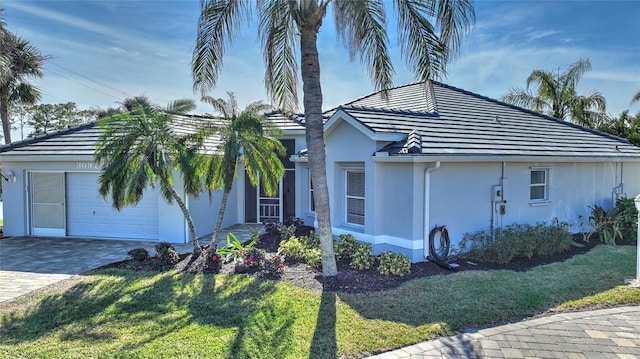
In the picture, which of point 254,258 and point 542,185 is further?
point 542,185

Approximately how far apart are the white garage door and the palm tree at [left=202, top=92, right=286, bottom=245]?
5.09 meters

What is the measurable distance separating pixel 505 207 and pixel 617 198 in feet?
24.7

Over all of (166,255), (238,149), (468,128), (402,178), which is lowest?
(166,255)

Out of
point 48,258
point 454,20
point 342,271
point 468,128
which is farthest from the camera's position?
point 468,128

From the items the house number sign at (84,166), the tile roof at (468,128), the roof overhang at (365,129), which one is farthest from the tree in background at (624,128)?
the house number sign at (84,166)

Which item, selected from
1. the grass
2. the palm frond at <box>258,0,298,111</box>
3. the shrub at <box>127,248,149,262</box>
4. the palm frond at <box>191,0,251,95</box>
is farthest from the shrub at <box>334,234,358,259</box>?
the palm frond at <box>191,0,251,95</box>

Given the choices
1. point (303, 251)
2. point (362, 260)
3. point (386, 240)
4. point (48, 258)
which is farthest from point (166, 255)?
point (386, 240)

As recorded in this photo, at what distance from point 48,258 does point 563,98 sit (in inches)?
1123

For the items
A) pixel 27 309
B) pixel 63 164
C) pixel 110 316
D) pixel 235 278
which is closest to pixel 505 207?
pixel 235 278

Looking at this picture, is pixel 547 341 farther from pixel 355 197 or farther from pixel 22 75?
pixel 22 75

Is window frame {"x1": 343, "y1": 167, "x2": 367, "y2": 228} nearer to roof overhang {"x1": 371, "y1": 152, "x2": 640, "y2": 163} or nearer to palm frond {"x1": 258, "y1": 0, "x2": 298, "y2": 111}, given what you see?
roof overhang {"x1": 371, "y1": 152, "x2": 640, "y2": 163}

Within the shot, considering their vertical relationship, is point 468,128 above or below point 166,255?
above

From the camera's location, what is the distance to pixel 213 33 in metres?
9.09

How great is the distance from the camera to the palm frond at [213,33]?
888 centimetres
